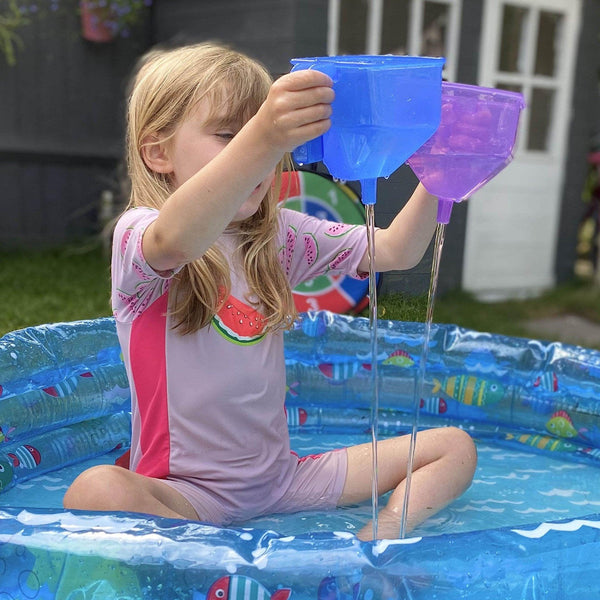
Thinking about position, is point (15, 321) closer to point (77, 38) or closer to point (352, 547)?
point (352, 547)

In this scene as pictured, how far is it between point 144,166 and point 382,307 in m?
0.49

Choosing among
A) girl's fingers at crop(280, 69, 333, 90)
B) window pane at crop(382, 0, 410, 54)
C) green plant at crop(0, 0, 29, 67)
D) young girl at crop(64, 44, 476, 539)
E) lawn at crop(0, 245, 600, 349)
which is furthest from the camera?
green plant at crop(0, 0, 29, 67)

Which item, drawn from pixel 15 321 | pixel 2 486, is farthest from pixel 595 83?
pixel 2 486

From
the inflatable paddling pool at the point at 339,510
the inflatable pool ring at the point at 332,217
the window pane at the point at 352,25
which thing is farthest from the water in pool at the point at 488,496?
the window pane at the point at 352,25

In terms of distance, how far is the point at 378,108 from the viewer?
1057 mm

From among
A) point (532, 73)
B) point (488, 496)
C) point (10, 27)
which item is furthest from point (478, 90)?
point (10, 27)

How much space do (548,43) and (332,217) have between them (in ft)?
9.85

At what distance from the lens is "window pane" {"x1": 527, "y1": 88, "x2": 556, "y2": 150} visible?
212 inches

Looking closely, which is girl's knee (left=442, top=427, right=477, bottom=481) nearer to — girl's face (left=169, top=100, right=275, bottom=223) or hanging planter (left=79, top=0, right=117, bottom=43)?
girl's face (left=169, top=100, right=275, bottom=223)

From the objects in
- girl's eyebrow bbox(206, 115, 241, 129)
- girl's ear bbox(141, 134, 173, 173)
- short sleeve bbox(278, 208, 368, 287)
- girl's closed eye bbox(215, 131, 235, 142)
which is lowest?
short sleeve bbox(278, 208, 368, 287)

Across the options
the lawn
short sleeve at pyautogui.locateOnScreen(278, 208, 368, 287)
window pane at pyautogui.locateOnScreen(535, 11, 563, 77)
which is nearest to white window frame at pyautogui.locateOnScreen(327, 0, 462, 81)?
window pane at pyautogui.locateOnScreen(535, 11, 563, 77)

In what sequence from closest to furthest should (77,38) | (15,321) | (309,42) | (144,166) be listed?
(144,166)
(15,321)
(309,42)
(77,38)

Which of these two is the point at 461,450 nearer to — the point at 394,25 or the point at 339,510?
the point at 339,510

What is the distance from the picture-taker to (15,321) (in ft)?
10.4
